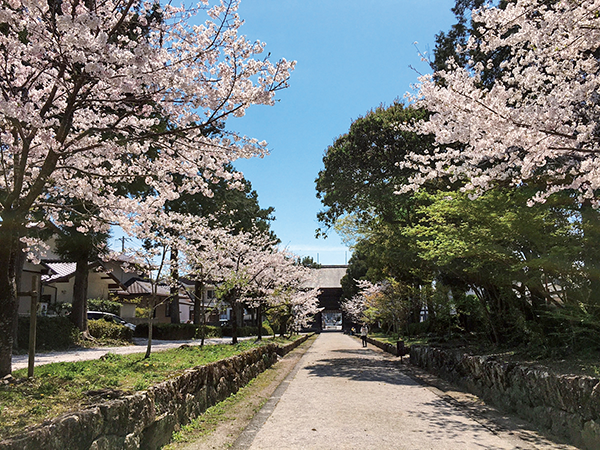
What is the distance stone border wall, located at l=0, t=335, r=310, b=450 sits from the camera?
3664 mm

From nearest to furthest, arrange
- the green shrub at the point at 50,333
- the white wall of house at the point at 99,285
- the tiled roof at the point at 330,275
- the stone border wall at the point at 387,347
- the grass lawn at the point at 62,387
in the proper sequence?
1. the grass lawn at the point at 62,387
2. the green shrub at the point at 50,333
3. the stone border wall at the point at 387,347
4. the white wall of house at the point at 99,285
5. the tiled roof at the point at 330,275

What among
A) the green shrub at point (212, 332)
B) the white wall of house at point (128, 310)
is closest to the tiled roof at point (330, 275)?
the white wall of house at point (128, 310)

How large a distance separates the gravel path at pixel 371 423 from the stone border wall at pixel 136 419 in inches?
41.2

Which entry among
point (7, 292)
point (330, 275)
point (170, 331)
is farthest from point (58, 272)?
point (330, 275)

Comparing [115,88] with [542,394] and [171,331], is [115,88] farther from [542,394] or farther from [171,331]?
[171,331]

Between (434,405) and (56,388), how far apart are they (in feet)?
22.6

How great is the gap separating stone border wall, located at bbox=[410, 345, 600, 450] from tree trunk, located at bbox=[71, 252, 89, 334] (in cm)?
1540

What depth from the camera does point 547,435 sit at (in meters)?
6.41

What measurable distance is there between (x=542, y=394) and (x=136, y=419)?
19.8 feet

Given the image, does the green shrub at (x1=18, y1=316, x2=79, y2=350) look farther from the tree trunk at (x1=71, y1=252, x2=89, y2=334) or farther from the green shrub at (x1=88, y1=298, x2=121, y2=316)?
the green shrub at (x1=88, y1=298, x2=121, y2=316)

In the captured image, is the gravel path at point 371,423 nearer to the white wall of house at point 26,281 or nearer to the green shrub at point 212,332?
the green shrub at point 212,332

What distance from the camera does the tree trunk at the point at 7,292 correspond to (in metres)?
5.81

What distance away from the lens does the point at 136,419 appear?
4938 mm

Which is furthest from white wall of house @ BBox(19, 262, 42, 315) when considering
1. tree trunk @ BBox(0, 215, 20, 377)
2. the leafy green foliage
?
tree trunk @ BBox(0, 215, 20, 377)
